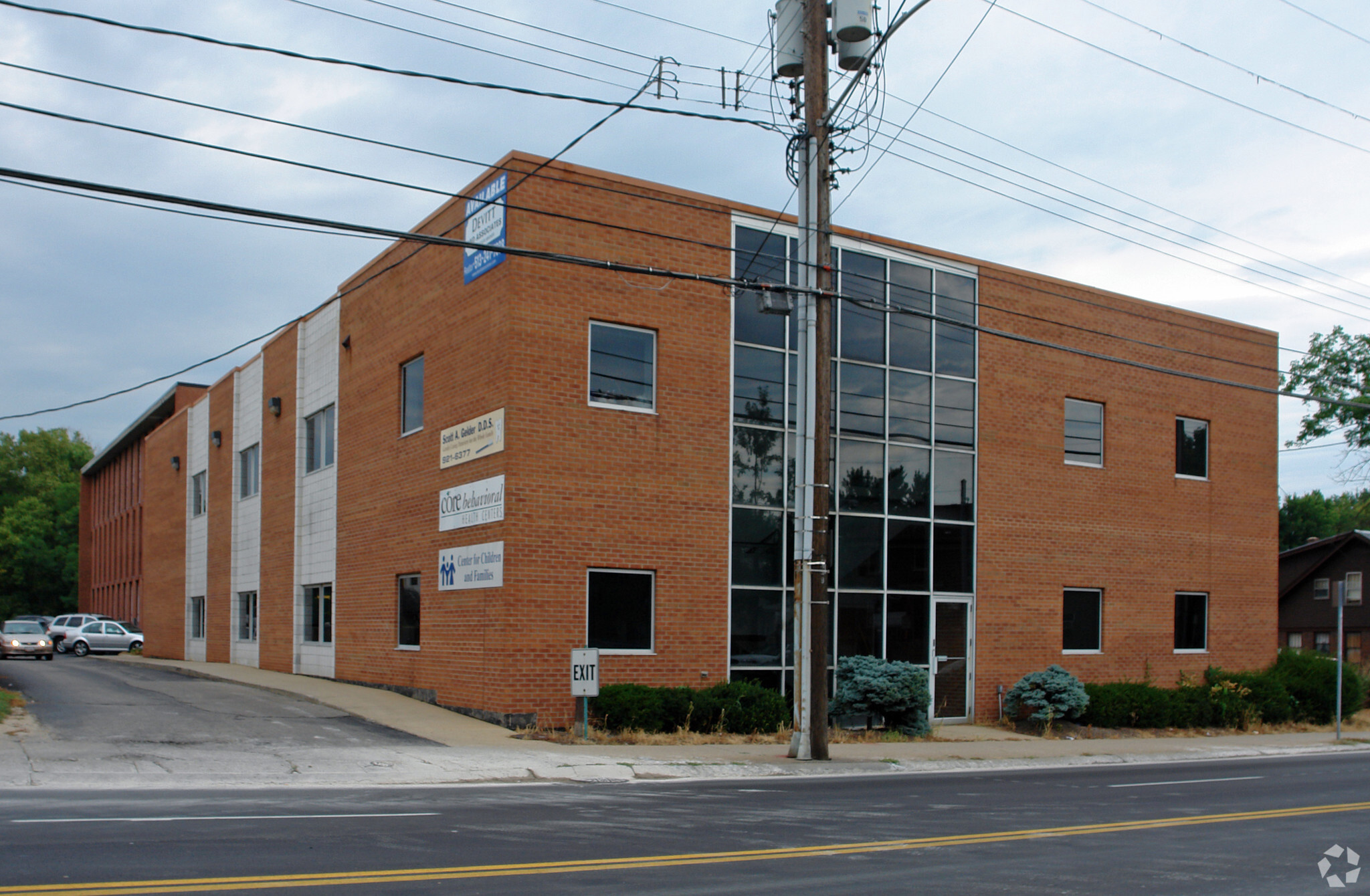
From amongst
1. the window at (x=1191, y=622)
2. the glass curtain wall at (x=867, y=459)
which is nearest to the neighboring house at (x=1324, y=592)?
the window at (x=1191, y=622)

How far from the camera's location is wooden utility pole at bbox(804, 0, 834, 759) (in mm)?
16500

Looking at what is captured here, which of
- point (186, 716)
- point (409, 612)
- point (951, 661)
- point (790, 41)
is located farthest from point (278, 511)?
point (790, 41)

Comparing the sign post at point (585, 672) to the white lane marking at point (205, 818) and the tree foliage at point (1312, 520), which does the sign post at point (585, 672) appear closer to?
the white lane marking at point (205, 818)

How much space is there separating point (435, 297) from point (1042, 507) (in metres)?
13.2

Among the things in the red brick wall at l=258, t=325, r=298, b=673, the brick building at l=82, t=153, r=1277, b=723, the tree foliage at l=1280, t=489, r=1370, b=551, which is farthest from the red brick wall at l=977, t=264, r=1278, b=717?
the tree foliage at l=1280, t=489, r=1370, b=551

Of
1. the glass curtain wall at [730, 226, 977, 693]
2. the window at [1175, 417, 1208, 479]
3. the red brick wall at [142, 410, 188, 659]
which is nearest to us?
the glass curtain wall at [730, 226, 977, 693]

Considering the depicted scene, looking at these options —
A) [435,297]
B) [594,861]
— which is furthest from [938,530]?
[594,861]

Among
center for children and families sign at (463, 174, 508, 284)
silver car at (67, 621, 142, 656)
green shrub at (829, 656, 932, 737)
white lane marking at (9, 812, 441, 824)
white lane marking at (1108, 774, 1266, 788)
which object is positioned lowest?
silver car at (67, 621, 142, 656)

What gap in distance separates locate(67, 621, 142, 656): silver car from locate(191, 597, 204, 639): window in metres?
10.8

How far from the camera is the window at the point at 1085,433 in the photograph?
25156mm

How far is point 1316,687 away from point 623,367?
60.5ft

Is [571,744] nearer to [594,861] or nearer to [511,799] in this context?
[511,799]

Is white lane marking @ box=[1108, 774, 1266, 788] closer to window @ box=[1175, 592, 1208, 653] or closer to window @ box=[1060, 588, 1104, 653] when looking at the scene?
window @ box=[1060, 588, 1104, 653]

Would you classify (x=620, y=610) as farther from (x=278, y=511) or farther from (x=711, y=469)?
(x=278, y=511)
